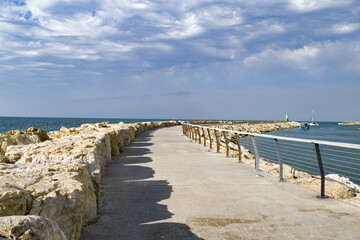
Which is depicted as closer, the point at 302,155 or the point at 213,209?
the point at 213,209

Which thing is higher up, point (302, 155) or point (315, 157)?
point (302, 155)

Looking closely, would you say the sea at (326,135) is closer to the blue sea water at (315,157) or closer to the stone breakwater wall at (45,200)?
the blue sea water at (315,157)

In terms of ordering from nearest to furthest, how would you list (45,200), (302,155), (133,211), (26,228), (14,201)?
(26,228) → (14,201) → (45,200) → (133,211) → (302,155)

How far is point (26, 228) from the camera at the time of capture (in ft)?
6.32

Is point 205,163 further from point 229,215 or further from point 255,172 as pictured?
point 229,215

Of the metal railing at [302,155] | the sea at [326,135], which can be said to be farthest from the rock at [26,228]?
the sea at [326,135]

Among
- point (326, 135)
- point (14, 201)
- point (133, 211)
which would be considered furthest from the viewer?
point (326, 135)

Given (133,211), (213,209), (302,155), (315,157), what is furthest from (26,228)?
(315,157)

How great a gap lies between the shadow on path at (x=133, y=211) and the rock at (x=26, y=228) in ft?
5.26

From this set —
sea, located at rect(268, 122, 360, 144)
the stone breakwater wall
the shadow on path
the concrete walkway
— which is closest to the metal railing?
the concrete walkway

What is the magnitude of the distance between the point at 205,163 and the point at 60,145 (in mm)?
4031

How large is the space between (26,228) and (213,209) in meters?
3.03

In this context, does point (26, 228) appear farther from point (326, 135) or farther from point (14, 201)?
point (326, 135)

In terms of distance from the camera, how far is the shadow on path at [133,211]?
3652mm
